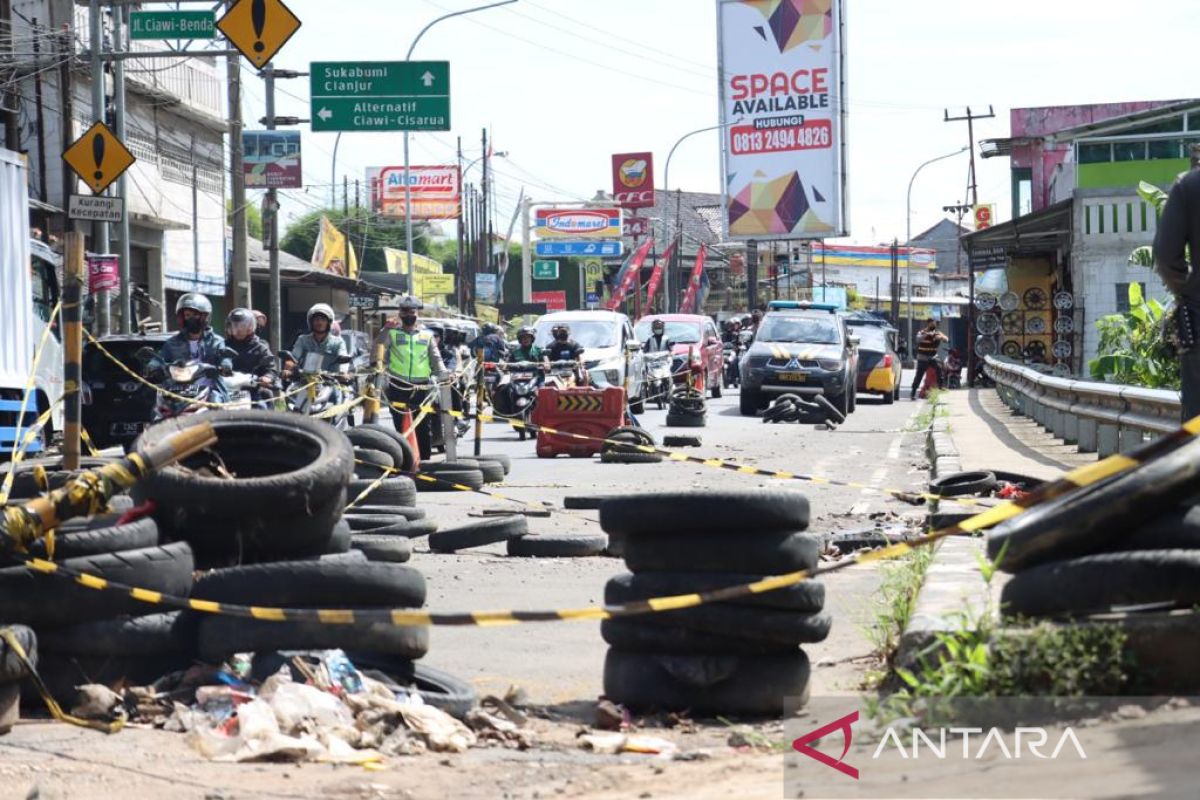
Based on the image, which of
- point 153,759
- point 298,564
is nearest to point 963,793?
point 153,759

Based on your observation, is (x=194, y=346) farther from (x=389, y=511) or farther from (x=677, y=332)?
(x=677, y=332)

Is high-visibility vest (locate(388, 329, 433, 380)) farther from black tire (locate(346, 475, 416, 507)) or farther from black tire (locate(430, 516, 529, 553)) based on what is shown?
black tire (locate(430, 516, 529, 553))

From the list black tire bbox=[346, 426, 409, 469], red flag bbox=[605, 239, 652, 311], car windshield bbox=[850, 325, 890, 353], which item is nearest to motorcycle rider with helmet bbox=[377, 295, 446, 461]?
black tire bbox=[346, 426, 409, 469]

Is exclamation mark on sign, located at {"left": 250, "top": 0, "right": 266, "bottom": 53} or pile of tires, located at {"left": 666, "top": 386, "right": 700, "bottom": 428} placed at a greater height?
exclamation mark on sign, located at {"left": 250, "top": 0, "right": 266, "bottom": 53}

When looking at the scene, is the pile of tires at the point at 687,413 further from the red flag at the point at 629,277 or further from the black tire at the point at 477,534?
the red flag at the point at 629,277

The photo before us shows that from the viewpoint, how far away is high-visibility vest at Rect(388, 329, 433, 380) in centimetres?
1905

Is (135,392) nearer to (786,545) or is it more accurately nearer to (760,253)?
(786,545)

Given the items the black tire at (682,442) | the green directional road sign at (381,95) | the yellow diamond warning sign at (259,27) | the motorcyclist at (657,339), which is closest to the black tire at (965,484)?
the black tire at (682,442)

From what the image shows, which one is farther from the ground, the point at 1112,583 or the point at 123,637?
the point at 1112,583

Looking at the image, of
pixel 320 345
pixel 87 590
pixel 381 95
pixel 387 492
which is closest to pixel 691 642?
pixel 87 590

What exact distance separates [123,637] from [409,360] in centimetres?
1277

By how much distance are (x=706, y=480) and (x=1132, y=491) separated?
11.6 meters

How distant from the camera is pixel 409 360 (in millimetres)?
19125

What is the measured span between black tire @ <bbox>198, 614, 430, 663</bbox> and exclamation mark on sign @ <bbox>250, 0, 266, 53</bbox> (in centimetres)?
1904
